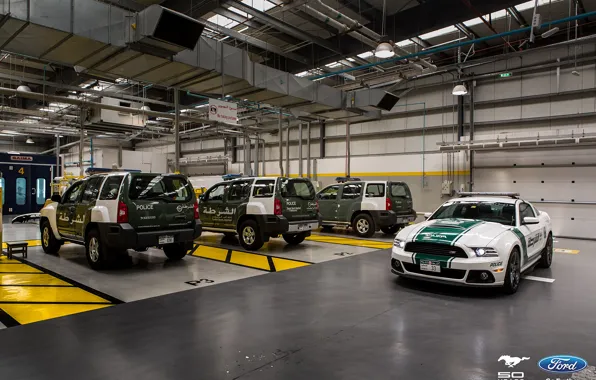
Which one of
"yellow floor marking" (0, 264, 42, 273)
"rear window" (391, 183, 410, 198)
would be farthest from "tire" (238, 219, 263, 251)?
"rear window" (391, 183, 410, 198)

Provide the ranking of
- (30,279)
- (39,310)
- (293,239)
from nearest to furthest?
(39,310)
(30,279)
(293,239)

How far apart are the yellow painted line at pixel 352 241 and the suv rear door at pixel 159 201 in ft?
15.6

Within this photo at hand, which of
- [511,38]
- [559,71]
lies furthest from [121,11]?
[559,71]

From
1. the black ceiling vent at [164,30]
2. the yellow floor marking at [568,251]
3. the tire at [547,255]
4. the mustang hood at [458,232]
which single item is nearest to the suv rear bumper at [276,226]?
the mustang hood at [458,232]

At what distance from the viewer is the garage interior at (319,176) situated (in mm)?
3537

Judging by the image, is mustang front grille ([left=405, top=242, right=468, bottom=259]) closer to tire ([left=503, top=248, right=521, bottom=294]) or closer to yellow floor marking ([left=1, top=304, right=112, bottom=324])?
tire ([left=503, top=248, right=521, bottom=294])

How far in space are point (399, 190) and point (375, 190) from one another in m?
0.88

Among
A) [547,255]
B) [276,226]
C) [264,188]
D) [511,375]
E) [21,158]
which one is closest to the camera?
[511,375]

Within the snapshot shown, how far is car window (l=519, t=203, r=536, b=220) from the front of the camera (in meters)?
6.27

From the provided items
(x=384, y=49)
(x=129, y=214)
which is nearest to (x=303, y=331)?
(x=129, y=214)

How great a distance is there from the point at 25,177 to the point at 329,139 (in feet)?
49.7

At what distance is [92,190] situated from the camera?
7242 millimetres

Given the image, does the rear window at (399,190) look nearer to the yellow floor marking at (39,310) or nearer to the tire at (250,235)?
the tire at (250,235)

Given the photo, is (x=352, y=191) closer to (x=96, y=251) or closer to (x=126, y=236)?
(x=126, y=236)
